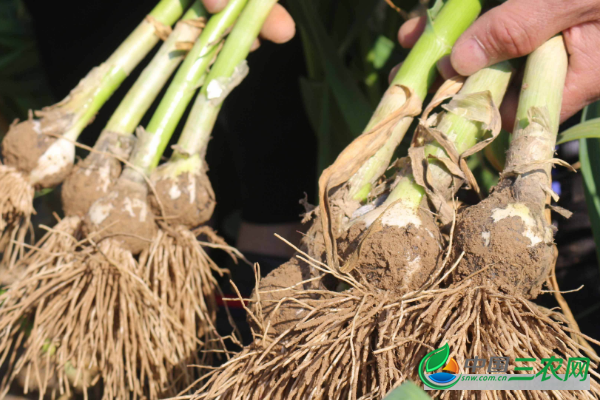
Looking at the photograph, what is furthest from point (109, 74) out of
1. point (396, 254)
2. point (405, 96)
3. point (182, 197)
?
point (396, 254)

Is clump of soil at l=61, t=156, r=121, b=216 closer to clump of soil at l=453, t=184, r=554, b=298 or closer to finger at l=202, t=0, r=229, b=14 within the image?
finger at l=202, t=0, r=229, b=14

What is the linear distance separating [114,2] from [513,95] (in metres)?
1.10

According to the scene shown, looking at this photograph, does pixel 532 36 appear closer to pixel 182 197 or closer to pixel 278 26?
pixel 278 26

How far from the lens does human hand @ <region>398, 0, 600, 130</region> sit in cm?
66

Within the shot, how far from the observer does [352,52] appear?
127 centimetres

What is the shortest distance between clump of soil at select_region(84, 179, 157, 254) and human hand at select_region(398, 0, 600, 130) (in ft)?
1.90

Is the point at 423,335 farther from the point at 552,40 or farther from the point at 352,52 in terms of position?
the point at 352,52

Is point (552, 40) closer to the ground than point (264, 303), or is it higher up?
higher up

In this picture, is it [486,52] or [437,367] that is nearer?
[437,367]

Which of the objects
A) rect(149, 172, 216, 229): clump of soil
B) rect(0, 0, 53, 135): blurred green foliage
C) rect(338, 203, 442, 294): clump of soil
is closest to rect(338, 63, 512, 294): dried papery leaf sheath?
rect(338, 203, 442, 294): clump of soil

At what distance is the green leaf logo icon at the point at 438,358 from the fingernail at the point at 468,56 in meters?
0.43

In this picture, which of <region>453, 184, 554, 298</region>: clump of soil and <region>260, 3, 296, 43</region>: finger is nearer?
<region>453, 184, 554, 298</region>: clump of soil

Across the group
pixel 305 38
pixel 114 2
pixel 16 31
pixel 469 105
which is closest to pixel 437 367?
pixel 469 105

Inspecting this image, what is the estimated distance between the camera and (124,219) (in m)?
0.81
